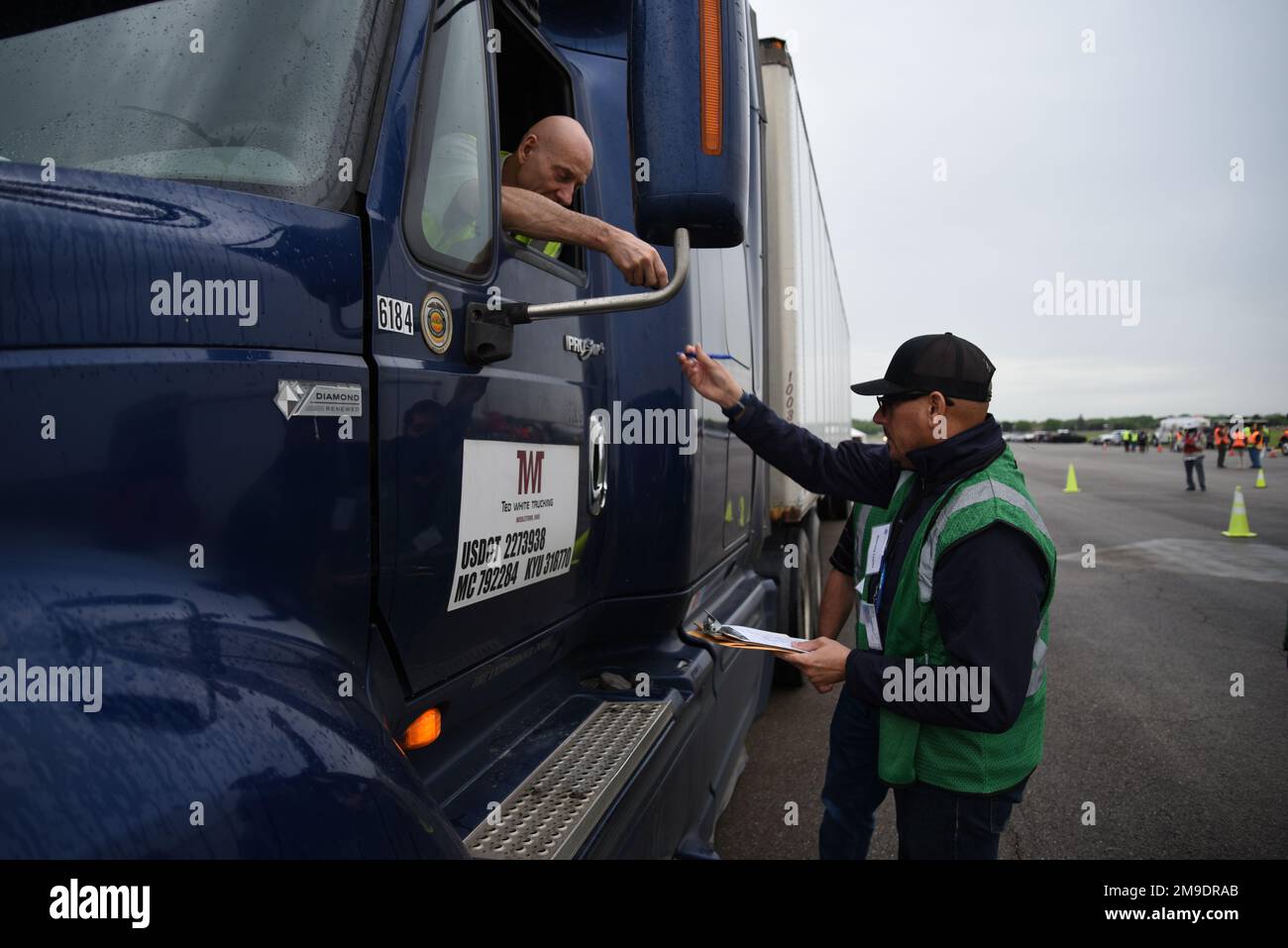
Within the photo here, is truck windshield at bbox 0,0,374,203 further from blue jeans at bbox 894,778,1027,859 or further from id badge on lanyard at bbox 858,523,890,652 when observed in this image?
blue jeans at bbox 894,778,1027,859

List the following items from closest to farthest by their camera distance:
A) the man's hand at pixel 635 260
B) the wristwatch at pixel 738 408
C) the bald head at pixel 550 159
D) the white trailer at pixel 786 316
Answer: the man's hand at pixel 635 260 → the bald head at pixel 550 159 → the wristwatch at pixel 738 408 → the white trailer at pixel 786 316

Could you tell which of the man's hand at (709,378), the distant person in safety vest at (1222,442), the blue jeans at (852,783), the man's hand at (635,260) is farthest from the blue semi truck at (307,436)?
the distant person in safety vest at (1222,442)

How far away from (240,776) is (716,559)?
8.87 feet

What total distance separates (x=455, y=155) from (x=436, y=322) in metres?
0.40

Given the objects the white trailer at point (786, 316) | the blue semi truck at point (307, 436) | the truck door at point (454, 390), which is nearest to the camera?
the blue semi truck at point (307, 436)

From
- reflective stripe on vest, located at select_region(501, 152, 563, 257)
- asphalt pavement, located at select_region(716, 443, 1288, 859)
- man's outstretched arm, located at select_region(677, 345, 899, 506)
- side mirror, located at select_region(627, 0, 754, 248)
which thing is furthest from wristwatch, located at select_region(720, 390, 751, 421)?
asphalt pavement, located at select_region(716, 443, 1288, 859)

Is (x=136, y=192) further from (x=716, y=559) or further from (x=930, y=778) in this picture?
(x=716, y=559)

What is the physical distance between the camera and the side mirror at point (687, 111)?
1861mm

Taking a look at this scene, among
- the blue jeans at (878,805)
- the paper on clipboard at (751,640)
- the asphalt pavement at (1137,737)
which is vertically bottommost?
the asphalt pavement at (1137,737)

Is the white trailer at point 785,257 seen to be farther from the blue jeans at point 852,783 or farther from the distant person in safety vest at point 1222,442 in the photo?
the distant person in safety vest at point 1222,442

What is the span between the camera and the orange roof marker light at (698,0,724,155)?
188 cm

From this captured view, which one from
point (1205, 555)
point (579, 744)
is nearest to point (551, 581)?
point (579, 744)

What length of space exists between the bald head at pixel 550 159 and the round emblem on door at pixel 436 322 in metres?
0.75
